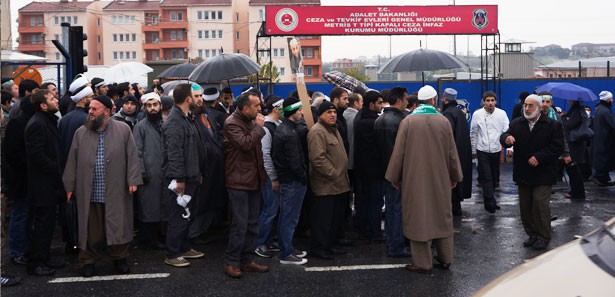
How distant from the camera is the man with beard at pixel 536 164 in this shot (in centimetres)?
889

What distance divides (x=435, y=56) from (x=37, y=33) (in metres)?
106

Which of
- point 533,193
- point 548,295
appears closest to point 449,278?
point 533,193

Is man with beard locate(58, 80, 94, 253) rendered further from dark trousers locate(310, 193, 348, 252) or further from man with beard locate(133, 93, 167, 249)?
dark trousers locate(310, 193, 348, 252)

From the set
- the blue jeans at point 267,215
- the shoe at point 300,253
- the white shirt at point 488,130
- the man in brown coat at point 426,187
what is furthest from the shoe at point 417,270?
the white shirt at point 488,130

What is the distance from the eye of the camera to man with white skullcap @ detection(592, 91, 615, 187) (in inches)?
559

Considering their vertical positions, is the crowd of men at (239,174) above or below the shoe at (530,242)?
above

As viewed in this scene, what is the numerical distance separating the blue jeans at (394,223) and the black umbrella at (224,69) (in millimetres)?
4952

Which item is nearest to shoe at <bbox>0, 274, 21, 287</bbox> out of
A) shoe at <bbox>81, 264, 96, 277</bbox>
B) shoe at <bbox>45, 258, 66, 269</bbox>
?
shoe at <bbox>45, 258, 66, 269</bbox>

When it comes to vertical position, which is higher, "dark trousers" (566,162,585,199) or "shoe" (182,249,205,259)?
"dark trousers" (566,162,585,199)

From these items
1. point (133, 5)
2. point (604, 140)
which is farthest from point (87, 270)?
point (133, 5)

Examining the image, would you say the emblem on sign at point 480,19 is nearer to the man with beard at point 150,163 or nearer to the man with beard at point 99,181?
the man with beard at point 150,163

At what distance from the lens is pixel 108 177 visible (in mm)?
7664

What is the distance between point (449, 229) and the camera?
7.82 metres

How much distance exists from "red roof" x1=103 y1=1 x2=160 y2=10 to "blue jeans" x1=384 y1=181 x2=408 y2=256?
106m
